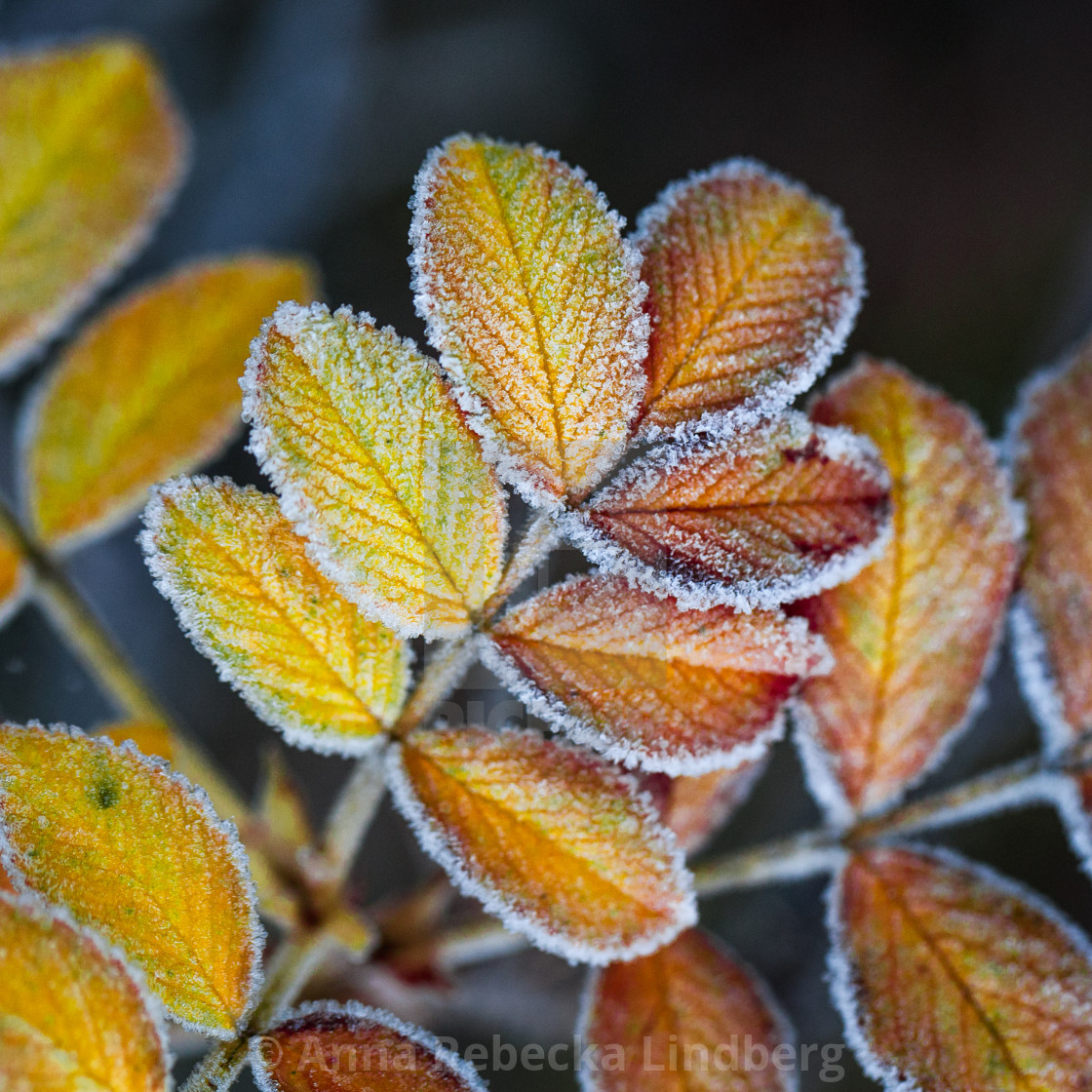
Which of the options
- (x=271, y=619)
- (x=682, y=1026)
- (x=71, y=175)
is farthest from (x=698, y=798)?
(x=71, y=175)

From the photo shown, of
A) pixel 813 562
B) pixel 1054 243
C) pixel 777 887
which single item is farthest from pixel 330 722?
pixel 1054 243

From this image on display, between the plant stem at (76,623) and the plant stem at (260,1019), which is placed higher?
the plant stem at (76,623)

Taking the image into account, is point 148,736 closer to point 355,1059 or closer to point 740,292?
point 355,1059

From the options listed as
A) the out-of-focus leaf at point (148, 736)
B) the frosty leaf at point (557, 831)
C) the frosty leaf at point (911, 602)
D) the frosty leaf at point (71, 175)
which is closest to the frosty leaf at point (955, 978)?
the frosty leaf at point (911, 602)

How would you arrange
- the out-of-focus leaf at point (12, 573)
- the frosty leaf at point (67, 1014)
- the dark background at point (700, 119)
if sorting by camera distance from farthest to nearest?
1. the dark background at point (700, 119)
2. the out-of-focus leaf at point (12, 573)
3. the frosty leaf at point (67, 1014)

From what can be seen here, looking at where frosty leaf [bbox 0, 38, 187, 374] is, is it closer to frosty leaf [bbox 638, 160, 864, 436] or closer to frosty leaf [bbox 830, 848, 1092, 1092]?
frosty leaf [bbox 638, 160, 864, 436]

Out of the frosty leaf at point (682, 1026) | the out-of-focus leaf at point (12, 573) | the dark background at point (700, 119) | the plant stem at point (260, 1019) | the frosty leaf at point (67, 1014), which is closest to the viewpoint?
the frosty leaf at point (67, 1014)

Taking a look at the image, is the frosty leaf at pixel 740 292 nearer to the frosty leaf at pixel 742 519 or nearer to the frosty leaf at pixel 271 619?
the frosty leaf at pixel 742 519

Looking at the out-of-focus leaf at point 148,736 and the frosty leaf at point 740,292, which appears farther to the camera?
the out-of-focus leaf at point 148,736
